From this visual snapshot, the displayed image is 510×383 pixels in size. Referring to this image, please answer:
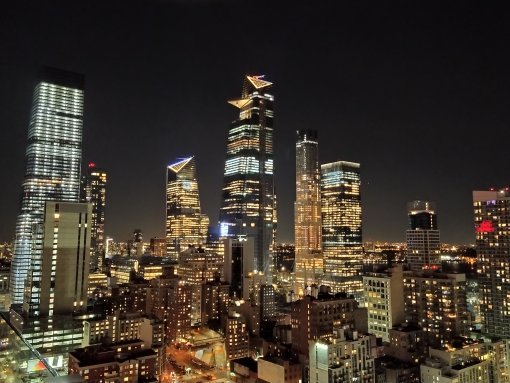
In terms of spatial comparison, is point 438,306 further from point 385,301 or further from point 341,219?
point 341,219

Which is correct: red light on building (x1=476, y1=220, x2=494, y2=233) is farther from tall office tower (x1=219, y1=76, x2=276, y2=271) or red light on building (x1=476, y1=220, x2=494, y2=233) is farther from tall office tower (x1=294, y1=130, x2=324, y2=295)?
tall office tower (x1=219, y1=76, x2=276, y2=271)

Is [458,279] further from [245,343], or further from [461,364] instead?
[245,343]

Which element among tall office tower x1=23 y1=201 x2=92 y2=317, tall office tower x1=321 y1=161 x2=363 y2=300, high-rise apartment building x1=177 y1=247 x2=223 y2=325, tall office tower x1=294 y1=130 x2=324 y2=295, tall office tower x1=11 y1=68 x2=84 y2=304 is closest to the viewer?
tall office tower x1=23 y1=201 x2=92 y2=317

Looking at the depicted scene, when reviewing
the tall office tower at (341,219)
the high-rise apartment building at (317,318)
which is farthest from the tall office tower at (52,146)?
the high-rise apartment building at (317,318)

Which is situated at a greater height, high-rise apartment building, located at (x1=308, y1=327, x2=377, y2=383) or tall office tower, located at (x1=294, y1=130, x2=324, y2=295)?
tall office tower, located at (x1=294, y1=130, x2=324, y2=295)

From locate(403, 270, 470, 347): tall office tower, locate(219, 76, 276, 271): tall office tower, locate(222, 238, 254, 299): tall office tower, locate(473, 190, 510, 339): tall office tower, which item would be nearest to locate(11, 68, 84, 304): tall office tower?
locate(222, 238, 254, 299): tall office tower

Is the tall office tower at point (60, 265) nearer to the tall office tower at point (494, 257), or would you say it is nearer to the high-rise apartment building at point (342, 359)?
the high-rise apartment building at point (342, 359)

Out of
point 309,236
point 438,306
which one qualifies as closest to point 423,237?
point 309,236
